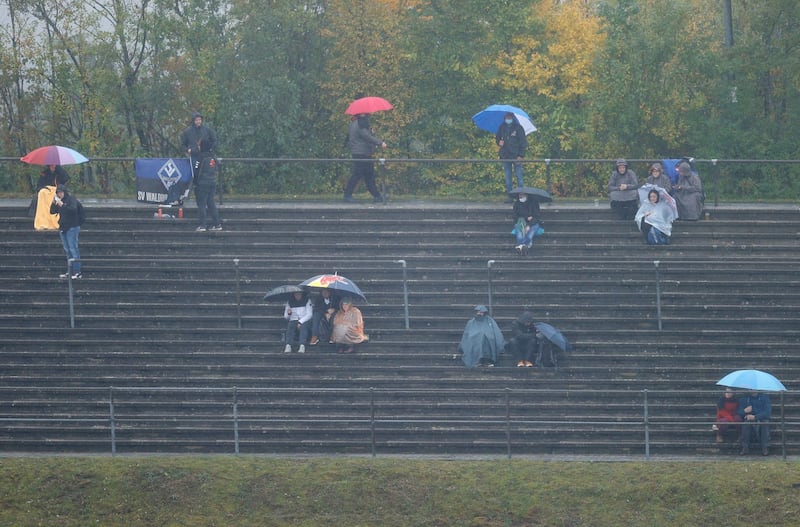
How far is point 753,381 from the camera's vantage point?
920 inches

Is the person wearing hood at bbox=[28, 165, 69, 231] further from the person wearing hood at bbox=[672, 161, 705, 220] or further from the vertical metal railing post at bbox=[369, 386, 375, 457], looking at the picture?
the person wearing hood at bbox=[672, 161, 705, 220]

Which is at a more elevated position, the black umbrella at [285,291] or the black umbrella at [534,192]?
the black umbrella at [534,192]

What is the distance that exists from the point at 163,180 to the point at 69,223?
3292 millimetres

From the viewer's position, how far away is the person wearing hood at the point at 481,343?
84.1 feet

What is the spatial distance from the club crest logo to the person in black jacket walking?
2891mm

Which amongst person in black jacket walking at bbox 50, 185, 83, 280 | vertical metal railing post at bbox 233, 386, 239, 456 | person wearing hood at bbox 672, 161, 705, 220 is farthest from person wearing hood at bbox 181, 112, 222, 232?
person wearing hood at bbox 672, 161, 705, 220

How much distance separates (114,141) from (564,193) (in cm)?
1229

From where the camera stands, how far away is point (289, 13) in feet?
133

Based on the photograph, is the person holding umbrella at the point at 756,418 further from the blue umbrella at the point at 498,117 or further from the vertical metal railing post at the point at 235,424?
the blue umbrella at the point at 498,117

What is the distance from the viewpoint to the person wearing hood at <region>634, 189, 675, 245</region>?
29.3m

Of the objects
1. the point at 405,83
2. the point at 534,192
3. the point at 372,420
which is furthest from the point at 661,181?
the point at 405,83

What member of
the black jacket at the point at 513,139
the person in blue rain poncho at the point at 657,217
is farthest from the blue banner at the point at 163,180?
the person in blue rain poncho at the point at 657,217

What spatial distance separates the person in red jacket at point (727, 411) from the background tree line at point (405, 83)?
14053 mm

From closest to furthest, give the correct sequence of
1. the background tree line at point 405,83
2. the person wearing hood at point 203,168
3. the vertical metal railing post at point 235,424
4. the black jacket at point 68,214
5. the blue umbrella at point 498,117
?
1. the vertical metal railing post at point 235,424
2. the black jacket at point 68,214
3. the person wearing hood at point 203,168
4. the blue umbrella at point 498,117
5. the background tree line at point 405,83
